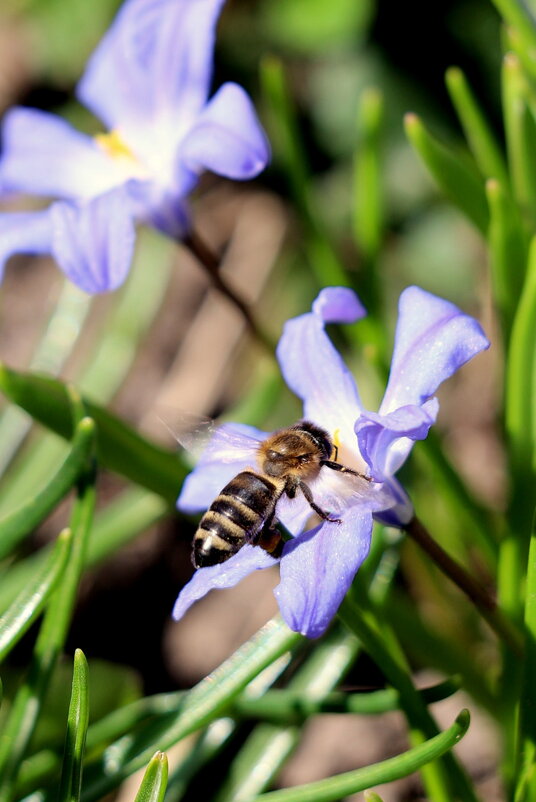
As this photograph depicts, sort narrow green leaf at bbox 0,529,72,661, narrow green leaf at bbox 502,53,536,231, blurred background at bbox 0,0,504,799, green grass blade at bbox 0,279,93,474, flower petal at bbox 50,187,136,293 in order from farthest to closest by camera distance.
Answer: blurred background at bbox 0,0,504,799 → green grass blade at bbox 0,279,93,474 → narrow green leaf at bbox 502,53,536,231 → flower petal at bbox 50,187,136,293 → narrow green leaf at bbox 0,529,72,661

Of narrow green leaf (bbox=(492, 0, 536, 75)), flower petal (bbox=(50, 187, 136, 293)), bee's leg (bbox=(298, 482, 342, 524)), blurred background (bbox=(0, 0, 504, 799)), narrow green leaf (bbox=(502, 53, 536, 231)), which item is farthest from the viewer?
blurred background (bbox=(0, 0, 504, 799))

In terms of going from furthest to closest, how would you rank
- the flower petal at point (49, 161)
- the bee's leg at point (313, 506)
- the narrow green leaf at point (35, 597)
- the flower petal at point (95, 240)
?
the flower petal at point (49, 161) < the flower petal at point (95, 240) < the narrow green leaf at point (35, 597) < the bee's leg at point (313, 506)

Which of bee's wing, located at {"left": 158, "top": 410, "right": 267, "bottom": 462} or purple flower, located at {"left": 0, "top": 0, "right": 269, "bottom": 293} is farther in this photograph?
purple flower, located at {"left": 0, "top": 0, "right": 269, "bottom": 293}

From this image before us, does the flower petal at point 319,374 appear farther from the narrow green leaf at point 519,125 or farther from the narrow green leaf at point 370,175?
the narrow green leaf at point 370,175

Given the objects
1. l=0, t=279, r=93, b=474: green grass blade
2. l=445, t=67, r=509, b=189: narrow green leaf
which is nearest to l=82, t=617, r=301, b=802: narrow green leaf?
l=445, t=67, r=509, b=189: narrow green leaf

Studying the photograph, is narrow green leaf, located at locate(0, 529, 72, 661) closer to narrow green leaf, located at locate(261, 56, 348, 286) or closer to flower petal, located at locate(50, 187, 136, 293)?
flower petal, located at locate(50, 187, 136, 293)

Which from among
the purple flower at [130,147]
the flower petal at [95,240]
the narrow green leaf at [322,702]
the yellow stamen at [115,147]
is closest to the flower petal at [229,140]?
the purple flower at [130,147]
